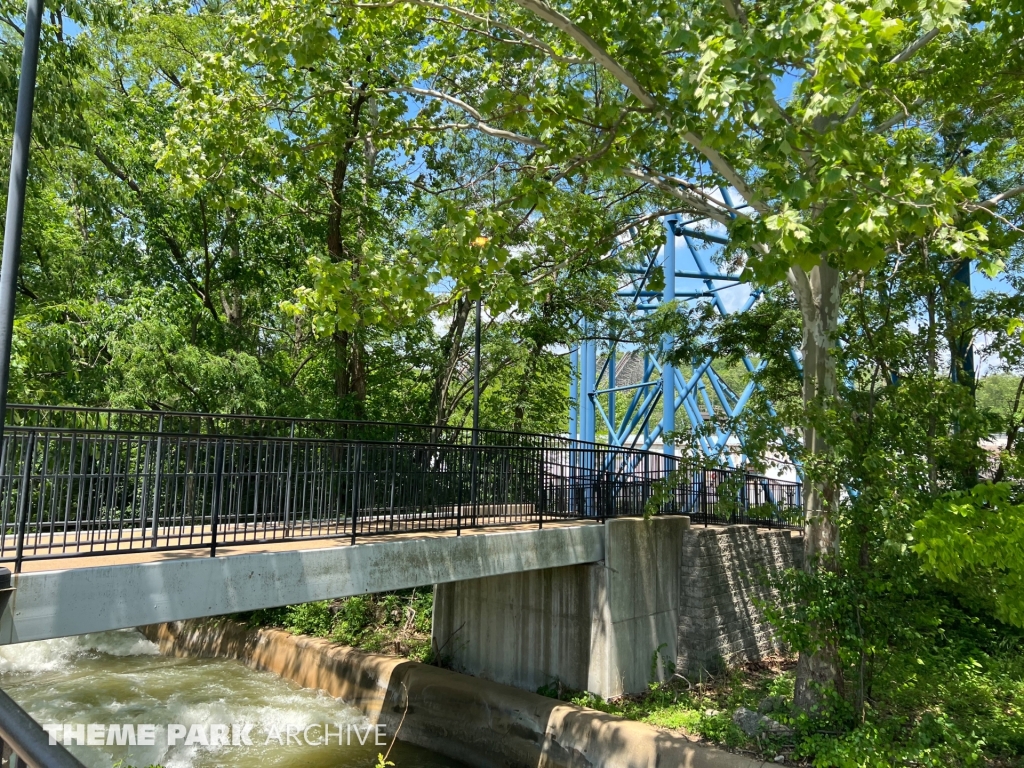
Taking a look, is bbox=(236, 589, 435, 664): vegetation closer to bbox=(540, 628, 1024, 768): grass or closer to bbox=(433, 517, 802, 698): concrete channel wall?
bbox=(433, 517, 802, 698): concrete channel wall

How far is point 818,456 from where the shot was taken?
26.6 ft

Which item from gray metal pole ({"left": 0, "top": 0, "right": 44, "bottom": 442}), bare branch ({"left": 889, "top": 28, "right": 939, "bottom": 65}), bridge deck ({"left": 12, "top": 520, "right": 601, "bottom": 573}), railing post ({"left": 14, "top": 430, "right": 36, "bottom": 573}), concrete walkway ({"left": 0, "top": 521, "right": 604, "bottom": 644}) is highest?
bare branch ({"left": 889, "top": 28, "right": 939, "bottom": 65})

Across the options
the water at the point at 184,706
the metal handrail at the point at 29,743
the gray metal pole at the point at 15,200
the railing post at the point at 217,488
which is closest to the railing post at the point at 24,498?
the gray metal pole at the point at 15,200

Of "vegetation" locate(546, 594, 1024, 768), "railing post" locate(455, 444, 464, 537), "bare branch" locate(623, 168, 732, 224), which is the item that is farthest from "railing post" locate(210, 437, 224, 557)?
"bare branch" locate(623, 168, 732, 224)

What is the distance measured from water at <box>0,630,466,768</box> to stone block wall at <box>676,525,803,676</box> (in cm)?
430

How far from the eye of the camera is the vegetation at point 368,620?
44.4 ft

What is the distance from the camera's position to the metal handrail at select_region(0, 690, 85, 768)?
1.39m

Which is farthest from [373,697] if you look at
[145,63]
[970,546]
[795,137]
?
[145,63]

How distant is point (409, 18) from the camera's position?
11.0m

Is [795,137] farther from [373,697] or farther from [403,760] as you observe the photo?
[373,697]

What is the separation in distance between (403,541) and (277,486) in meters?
1.62

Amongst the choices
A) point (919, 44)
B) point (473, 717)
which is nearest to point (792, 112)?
point (919, 44)

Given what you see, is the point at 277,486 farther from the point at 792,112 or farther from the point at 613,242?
the point at 792,112

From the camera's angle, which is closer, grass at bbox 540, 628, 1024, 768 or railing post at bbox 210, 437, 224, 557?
railing post at bbox 210, 437, 224, 557
